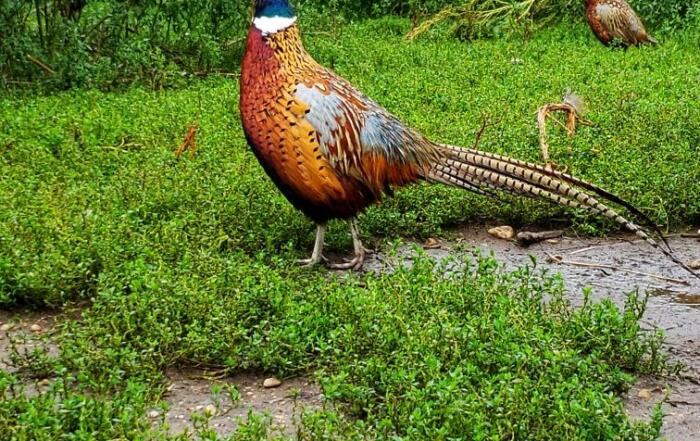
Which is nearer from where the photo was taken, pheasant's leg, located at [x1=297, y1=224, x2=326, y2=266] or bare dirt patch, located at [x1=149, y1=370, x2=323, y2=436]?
bare dirt patch, located at [x1=149, y1=370, x2=323, y2=436]

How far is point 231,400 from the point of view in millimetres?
4086

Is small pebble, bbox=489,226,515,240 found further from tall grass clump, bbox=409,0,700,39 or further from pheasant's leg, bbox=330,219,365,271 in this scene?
tall grass clump, bbox=409,0,700,39

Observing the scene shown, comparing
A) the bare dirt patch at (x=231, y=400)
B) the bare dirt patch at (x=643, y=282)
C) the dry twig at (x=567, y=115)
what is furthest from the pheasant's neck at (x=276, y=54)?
the dry twig at (x=567, y=115)

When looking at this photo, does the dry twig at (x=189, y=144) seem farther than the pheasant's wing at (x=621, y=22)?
No

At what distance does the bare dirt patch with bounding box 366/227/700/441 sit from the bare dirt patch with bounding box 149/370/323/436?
1152 millimetres

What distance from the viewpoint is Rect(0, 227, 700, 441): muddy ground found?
3.99 meters

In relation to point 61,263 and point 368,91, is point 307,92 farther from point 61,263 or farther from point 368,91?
point 368,91

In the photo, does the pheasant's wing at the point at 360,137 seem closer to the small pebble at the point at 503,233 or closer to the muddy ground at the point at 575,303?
the muddy ground at the point at 575,303

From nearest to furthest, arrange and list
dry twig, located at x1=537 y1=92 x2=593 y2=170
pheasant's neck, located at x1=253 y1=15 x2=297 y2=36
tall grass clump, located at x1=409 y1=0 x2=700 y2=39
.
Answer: pheasant's neck, located at x1=253 y1=15 x2=297 y2=36 → dry twig, located at x1=537 y1=92 x2=593 y2=170 → tall grass clump, located at x1=409 y1=0 x2=700 y2=39

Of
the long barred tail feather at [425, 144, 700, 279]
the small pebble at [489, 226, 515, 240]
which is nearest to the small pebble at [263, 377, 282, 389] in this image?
the long barred tail feather at [425, 144, 700, 279]

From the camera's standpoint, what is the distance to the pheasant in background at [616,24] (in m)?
10.9

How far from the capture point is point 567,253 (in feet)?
19.3

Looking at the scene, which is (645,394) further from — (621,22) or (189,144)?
(621,22)

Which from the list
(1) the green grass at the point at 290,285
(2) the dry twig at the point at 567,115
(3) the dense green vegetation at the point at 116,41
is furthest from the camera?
(3) the dense green vegetation at the point at 116,41
